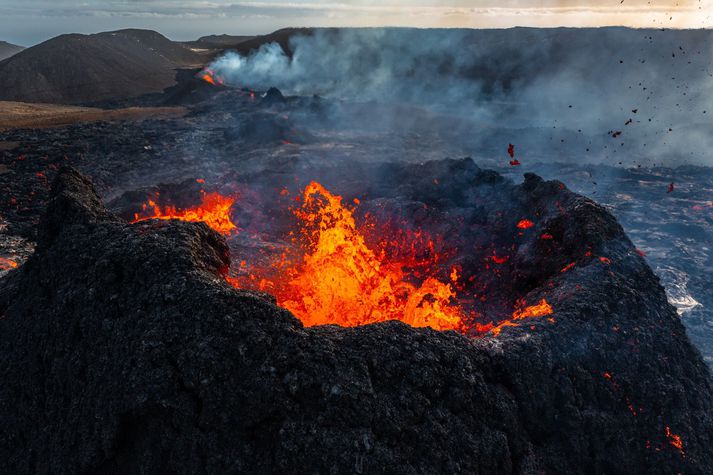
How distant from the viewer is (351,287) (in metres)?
9.11

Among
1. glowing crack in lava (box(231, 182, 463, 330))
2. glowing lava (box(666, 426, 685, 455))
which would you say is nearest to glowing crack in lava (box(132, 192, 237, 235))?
glowing crack in lava (box(231, 182, 463, 330))

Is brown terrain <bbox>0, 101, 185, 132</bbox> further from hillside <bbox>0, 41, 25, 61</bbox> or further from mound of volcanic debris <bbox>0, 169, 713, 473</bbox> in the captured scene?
hillside <bbox>0, 41, 25, 61</bbox>

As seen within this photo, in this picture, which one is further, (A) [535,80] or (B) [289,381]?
(A) [535,80]

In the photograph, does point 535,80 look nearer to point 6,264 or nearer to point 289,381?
point 6,264

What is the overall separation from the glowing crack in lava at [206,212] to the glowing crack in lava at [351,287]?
2.37 meters

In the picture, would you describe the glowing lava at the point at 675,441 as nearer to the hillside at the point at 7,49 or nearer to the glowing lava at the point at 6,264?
the glowing lava at the point at 6,264

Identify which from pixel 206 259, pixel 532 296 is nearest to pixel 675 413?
pixel 532 296

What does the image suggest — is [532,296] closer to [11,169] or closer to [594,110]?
[11,169]

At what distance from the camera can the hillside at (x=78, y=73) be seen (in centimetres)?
4572

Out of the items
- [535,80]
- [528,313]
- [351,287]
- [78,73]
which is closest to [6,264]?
[351,287]

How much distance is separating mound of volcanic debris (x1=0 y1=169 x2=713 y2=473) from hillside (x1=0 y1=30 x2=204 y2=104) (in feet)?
159

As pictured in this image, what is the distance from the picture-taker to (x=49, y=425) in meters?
4.60

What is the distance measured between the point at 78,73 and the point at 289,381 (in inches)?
2360

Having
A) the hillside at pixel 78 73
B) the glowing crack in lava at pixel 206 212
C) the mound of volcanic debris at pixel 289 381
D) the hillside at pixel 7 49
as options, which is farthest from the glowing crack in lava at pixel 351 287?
the hillside at pixel 7 49
